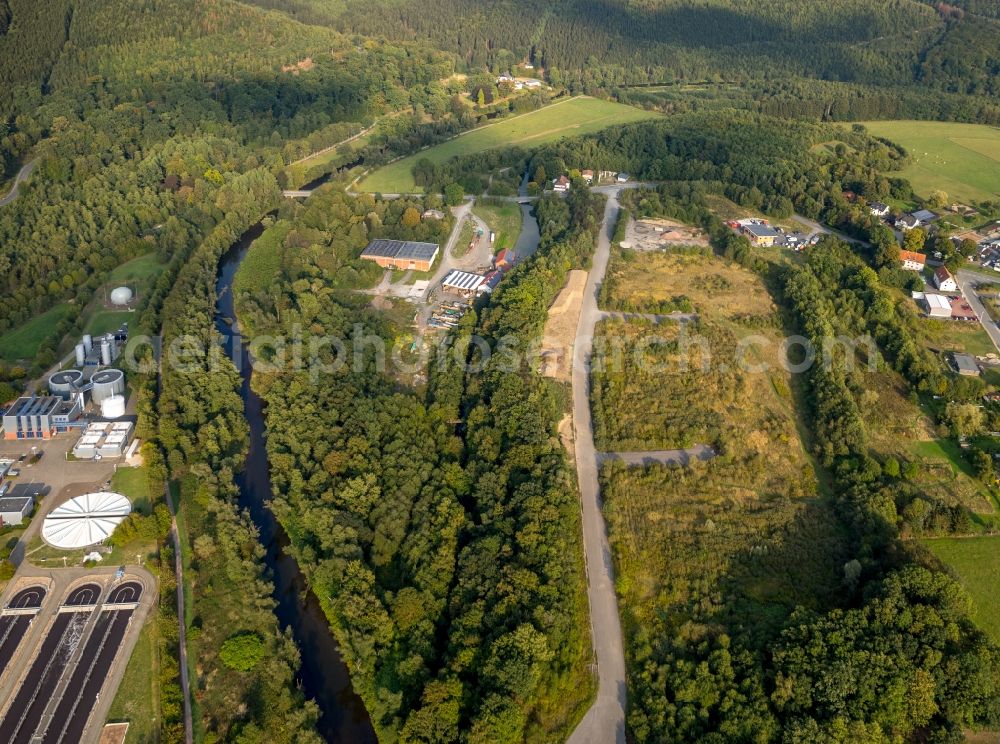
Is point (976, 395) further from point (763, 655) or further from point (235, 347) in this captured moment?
point (235, 347)

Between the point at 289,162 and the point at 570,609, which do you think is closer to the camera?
the point at 570,609

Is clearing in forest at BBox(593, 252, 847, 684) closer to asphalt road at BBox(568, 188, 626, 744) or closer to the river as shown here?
asphalt road at BBox(568, 188, 626, 744)

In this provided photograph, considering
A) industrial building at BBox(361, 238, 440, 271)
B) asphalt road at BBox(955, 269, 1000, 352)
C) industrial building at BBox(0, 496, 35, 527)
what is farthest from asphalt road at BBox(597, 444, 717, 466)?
industrial building at BBox(0, 496, 35, 527)

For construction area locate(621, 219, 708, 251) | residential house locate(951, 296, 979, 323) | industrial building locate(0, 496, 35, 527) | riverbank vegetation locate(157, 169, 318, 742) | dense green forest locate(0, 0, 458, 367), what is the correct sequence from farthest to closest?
construction area locate(621, 219, 708, 251)
dense green forest locate(0, 0, 458, 367)
residential house locate(951, 296, 979, 323)
industrial building locate(0, 496, 35, 527)
riverbank vegetation locate(157, 169, 318, 742)

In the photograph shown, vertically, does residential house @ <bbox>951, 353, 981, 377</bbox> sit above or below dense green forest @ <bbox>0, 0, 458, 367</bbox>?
below

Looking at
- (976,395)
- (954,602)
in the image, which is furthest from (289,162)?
(954,602)

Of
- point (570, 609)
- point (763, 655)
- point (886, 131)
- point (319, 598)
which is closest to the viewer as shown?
point (763, 655)

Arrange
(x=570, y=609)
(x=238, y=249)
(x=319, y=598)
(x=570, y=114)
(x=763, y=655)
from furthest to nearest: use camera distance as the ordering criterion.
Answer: (x=570, y=114) → (x=238, y=249) → (x=319, y=598) → (x=570, y=609) → (x=763, y=655)

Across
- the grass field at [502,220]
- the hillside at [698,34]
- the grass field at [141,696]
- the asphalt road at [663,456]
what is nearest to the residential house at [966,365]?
the asphalt road at [663,456]

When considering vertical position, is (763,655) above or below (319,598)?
above
